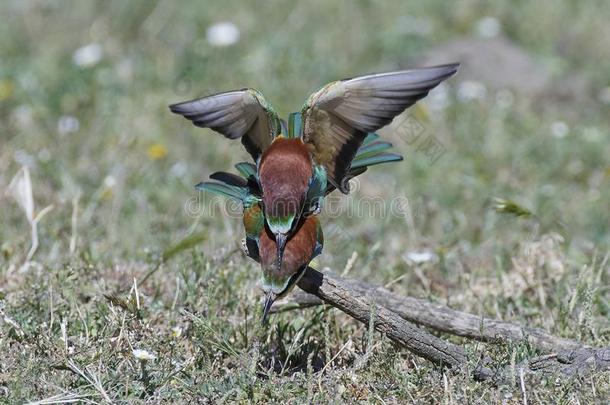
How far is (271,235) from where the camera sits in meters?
2.80

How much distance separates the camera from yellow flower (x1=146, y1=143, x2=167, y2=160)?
5309 millimetres

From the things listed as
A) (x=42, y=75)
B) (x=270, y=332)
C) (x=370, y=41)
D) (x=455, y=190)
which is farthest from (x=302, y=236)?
(x=370, y=41)

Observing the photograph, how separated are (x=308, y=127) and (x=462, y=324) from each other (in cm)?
81

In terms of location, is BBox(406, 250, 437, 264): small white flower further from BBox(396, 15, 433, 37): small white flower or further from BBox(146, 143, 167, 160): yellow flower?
BBox(396, 15, 433, 37): small white flower

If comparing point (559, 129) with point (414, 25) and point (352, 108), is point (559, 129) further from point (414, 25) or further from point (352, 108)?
point (352, 108)

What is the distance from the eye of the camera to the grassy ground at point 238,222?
120 inches

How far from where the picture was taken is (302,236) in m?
2.80

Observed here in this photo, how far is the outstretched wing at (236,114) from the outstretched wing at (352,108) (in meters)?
0.12

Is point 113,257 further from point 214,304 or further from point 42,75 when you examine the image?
point 42,75

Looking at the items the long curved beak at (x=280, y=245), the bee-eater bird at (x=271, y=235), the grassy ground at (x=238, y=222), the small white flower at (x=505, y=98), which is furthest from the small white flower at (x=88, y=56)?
the long curved beak at (x=280, y=245)

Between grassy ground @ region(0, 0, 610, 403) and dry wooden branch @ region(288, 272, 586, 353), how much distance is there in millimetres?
69

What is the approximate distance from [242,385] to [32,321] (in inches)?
33.5

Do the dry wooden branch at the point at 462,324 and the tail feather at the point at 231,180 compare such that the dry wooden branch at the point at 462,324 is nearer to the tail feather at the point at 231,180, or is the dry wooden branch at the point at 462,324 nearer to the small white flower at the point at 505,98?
the tail feather at the point at 231,180

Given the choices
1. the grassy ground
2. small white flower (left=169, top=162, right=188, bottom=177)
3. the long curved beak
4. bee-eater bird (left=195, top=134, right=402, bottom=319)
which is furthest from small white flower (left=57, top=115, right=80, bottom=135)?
the long curved beak
